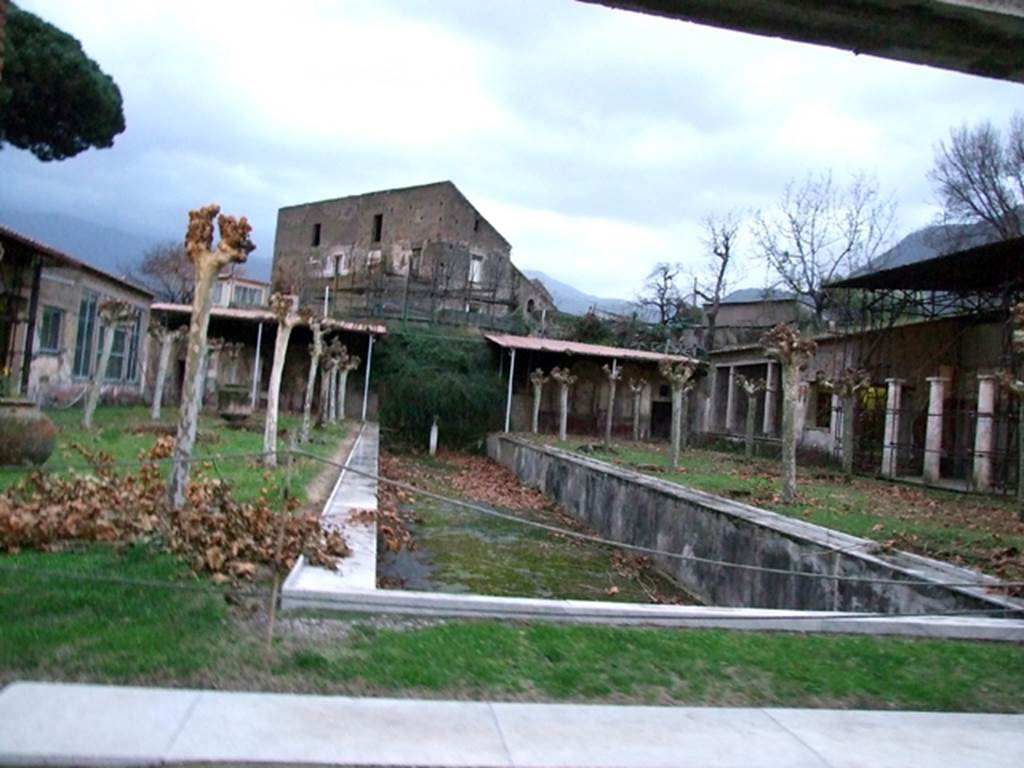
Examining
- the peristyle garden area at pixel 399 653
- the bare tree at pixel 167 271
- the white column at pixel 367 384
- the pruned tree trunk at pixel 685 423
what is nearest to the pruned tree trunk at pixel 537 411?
the pruned tree trunk at pixel 685 423

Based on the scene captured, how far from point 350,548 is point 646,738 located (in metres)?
4.57

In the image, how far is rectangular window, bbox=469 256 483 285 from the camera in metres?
44.6

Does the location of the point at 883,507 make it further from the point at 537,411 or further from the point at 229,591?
the point at 537,411

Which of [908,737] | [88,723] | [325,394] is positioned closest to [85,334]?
[325,394]

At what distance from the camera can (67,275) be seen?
22594 mm

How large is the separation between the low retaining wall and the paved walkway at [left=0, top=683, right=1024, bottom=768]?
2.53m

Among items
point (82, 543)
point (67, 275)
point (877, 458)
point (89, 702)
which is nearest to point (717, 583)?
point (82, 543)

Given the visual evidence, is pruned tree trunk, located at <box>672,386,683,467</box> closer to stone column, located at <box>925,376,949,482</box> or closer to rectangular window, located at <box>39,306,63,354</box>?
stone column, located at <box>925,376,949,482</box>

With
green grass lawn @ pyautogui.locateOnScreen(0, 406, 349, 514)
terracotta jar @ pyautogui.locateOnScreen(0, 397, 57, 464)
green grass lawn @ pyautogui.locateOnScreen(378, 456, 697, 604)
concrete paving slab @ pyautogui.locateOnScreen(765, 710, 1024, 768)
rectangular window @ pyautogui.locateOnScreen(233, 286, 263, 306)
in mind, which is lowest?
green grass lawn @ pyautogui.locateOnScreen(378, 456, 697, 604)

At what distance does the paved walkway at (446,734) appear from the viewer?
12.1 ft

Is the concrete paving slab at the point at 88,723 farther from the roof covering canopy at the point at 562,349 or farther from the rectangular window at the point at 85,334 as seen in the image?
the roof covering canopy at the point at 562,349

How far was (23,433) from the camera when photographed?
34.1ft

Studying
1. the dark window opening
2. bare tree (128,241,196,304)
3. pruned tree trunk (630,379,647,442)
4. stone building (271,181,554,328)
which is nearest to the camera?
the dark window opening

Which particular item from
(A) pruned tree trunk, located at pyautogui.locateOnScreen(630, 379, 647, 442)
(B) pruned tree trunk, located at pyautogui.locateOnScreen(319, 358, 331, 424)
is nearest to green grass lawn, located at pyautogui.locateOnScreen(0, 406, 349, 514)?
(B) pruned tree trunk, located at pyautogui.locateOnScreen(319, 358, 331, 424)
